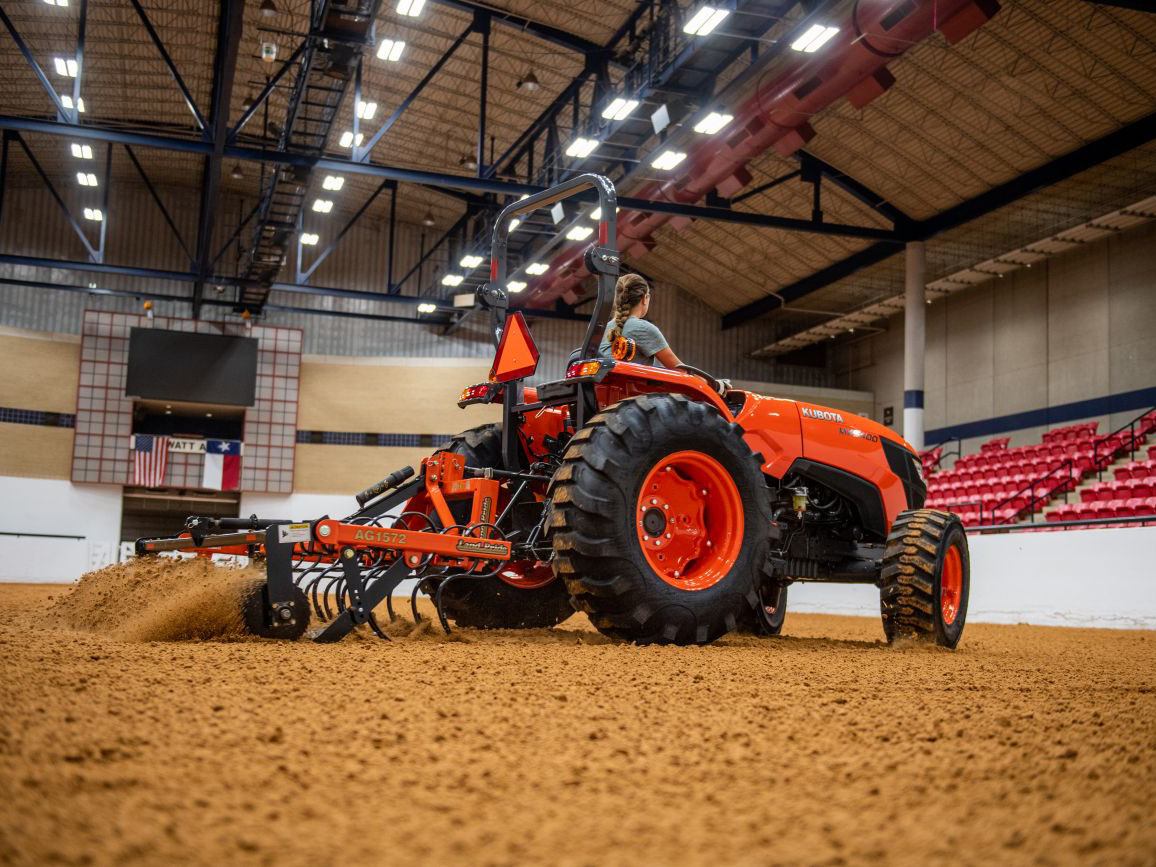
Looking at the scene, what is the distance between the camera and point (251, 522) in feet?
16.6

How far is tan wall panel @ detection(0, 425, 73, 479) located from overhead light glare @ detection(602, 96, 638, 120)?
1532 cm

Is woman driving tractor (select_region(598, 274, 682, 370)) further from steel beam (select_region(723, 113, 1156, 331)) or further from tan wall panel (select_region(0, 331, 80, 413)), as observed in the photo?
tan wall panel (select_region(0, 331, 80, 413))

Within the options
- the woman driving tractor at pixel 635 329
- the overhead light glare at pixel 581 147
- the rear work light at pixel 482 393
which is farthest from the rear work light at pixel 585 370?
the overhead light glare at pixel 581 147

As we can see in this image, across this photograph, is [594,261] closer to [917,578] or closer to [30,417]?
[917,578]

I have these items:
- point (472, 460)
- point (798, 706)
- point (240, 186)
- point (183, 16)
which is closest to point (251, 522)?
point (472, 460)

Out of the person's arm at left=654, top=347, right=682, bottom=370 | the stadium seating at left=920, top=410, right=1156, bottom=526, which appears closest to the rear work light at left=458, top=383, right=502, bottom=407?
the person's arm at left=654, top=347, right=682, bottom=370

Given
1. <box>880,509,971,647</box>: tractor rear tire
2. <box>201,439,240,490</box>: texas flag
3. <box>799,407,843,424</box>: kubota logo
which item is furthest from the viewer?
<box>201,439,240,490</box>: texas flag

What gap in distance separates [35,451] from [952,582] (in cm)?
2205

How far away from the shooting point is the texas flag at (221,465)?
2344cm

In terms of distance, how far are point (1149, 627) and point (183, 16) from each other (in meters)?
17.4

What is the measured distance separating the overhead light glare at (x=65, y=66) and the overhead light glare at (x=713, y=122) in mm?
10414

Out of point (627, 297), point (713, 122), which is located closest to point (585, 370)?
point (627, 297)

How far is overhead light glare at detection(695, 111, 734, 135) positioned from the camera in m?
14.6

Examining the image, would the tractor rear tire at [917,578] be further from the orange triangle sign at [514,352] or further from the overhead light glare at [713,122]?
the overhead light glare at [713,122]
